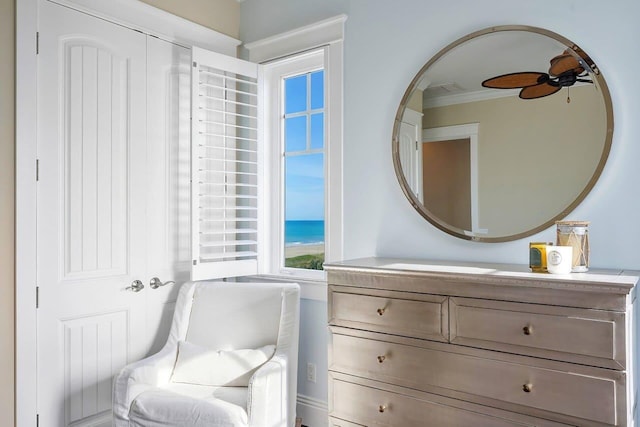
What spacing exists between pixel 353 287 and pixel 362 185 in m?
0.76

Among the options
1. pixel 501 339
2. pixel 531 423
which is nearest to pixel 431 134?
pixel 501 339

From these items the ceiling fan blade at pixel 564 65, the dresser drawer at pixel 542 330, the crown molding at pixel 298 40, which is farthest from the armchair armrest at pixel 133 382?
the ceiling fan blade at pixel 564 65

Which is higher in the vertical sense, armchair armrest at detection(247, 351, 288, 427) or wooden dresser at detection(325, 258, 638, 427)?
wooden dresser at detection(325, 258, 638, 427)

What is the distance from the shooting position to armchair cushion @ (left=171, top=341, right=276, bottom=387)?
241cm

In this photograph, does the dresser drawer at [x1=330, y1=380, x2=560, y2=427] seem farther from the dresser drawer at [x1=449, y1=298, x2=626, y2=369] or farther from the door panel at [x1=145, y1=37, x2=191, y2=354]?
the door panel at [x1=145, y1=37, x2=191, y2=354]

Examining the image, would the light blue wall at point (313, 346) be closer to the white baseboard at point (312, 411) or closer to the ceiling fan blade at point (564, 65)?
the white baseboard at point (312, 411)

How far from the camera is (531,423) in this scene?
164 cm

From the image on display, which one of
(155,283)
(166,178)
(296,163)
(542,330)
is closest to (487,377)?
(542,330)

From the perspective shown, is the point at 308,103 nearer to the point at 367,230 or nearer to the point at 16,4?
the point at 367,230

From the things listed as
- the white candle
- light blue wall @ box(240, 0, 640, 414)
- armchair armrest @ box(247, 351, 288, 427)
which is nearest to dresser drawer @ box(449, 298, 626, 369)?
the white candle

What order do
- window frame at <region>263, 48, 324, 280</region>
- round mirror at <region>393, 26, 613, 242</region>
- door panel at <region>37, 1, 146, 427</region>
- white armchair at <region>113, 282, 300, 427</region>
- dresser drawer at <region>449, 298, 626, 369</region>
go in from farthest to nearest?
window frame at <region>263, 48, 324, 280</region> < door panel at <region>37, 1, 146, 427</region> < white armchair at <region>113, 282, 300, 427</region> < round mirror at <region>393, 26, 613, 242</region> < dresser drawer at <region>449, 298, 626, 369</region>

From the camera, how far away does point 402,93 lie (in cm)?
249

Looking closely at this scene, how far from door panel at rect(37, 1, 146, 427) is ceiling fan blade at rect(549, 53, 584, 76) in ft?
7.30

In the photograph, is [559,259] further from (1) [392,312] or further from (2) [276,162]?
(2) [276,162]
